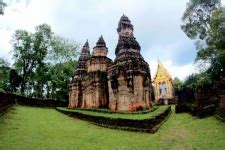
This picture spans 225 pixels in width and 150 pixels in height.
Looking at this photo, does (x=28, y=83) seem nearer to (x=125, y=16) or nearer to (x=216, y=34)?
(x=125, y=16)

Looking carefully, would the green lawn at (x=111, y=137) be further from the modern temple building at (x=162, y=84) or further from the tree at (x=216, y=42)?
the modern temple building at (x=162, y=84)

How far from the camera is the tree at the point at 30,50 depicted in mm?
41125

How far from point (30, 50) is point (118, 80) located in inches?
858

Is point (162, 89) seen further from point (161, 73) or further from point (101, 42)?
point (101, 42)

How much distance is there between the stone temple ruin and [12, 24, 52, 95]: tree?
1111cm

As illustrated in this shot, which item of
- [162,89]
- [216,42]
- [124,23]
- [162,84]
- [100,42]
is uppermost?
[124,23]

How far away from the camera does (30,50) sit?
41594 mm

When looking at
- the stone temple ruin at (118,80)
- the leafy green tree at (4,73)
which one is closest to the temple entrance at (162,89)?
the stone temple ruin at (118,80)

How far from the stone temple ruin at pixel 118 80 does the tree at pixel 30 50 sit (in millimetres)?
11106

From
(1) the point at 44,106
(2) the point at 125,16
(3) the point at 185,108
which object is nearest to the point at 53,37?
(1) the point at 44,106

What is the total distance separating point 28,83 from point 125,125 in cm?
3191

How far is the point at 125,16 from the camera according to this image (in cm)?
2895

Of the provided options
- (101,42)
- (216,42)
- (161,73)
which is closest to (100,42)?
(101,42)

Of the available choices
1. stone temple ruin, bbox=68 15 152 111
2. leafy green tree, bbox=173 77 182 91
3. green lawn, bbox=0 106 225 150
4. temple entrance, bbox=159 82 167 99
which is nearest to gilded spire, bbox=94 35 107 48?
stone temple ruin, bbox=68 15 152 111
